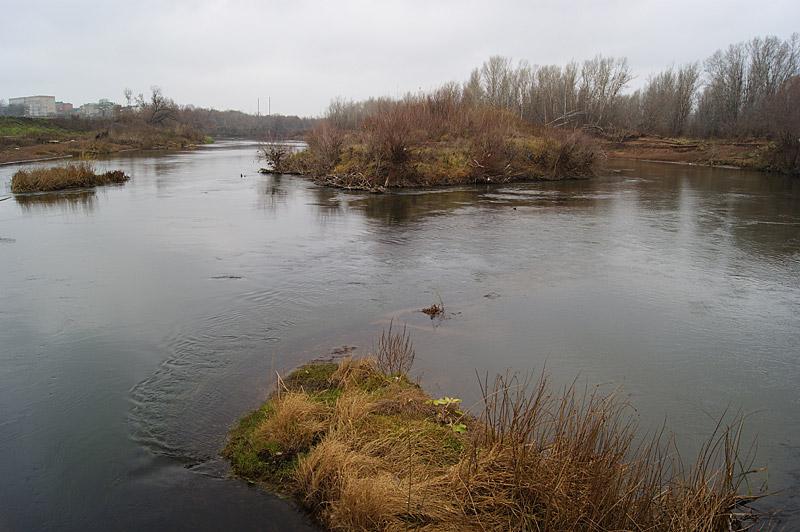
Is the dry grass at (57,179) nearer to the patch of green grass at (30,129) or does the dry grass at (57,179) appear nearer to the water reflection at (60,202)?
the water reflection at (60,202)

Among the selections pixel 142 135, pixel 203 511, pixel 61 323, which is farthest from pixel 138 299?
pixel 142 135

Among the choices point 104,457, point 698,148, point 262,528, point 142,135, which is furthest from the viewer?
point 142,135

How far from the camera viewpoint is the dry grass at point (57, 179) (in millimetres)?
24312

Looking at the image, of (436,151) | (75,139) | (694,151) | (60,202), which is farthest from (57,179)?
(694,151)

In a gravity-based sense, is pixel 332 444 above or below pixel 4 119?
below

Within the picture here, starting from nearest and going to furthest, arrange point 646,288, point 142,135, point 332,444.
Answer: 1. point 332,444
2. point 646,288
3. point 142,135

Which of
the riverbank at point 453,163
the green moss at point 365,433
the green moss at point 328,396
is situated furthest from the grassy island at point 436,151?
the green moss at point 365,433

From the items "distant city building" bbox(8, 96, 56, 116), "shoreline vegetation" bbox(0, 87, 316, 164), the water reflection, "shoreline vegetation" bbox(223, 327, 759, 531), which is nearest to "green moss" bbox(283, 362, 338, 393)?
"shoreline vegetation" bbox(223, 327, 759, 531)

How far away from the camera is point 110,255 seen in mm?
13336

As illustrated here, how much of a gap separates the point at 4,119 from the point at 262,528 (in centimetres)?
7628

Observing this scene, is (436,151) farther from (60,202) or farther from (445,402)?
(445,402)

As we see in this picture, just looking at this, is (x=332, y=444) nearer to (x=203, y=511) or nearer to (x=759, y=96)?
(x=203, y=511)

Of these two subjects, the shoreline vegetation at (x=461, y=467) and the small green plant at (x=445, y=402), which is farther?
the small green plant at (x=445, y=402)

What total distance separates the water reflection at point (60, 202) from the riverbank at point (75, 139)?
758 inches
